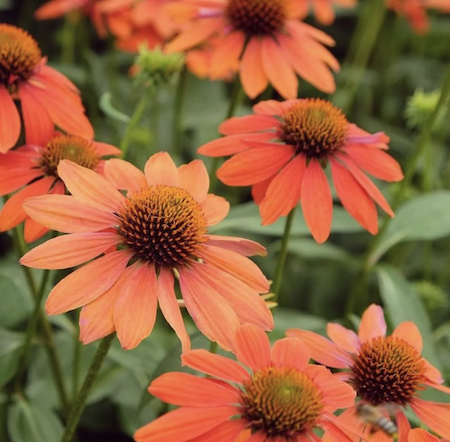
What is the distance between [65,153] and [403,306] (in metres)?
0.69

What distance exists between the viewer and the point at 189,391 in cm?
71

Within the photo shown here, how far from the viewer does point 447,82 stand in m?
1.27

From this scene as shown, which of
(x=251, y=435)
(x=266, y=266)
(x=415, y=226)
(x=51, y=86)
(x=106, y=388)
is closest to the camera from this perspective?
(x=251, y=435)

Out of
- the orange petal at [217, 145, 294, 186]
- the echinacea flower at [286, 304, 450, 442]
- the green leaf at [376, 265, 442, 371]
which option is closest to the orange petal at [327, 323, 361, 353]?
the echinacea flower at [286, 304, 450, 442]

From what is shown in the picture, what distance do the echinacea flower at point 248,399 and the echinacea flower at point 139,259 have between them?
3cm

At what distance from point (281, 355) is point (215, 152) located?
352 millimetres

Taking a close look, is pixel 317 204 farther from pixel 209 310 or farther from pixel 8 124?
pixel 8 124

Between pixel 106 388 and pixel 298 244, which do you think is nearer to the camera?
pixel 106 388

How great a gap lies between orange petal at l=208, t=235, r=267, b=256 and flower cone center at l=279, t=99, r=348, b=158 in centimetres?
22

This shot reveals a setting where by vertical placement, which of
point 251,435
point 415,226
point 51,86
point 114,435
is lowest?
point 114,435

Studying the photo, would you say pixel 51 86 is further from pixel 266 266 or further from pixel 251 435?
pixel 266 266

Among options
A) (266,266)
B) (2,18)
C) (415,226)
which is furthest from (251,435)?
(2,18)

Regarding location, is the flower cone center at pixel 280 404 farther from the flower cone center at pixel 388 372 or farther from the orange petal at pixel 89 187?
the orange petal at pixel 89 187

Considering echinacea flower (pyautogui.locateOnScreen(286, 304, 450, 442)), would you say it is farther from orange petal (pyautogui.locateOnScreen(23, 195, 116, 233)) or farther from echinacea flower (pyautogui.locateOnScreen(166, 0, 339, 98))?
echinacea flower (pyautogui.locateOnScreen(166, 0, 339, 98))
